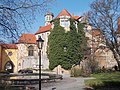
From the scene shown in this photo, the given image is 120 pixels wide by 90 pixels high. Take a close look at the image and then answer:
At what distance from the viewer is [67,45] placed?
53188 mm

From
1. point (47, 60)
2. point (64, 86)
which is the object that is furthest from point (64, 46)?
point (64, 86)

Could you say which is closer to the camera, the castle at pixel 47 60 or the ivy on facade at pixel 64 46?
the castle at pixel 47 60

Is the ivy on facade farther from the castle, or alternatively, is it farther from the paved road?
the paved road

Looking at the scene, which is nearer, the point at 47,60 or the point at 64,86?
the point at 64,86

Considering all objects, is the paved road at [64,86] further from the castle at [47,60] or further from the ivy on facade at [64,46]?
the ivy on facade at [64,46]

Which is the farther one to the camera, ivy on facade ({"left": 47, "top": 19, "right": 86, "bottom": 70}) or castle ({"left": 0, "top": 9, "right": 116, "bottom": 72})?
ivy on facade ({"left": 47, "top": 19, "right": 86, "bottom": 70})

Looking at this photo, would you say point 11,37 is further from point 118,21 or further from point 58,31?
point 58,31

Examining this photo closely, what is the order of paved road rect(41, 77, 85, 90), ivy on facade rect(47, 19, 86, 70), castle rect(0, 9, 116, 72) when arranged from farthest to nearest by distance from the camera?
1. ivy on facade rect(47, 19, 86, 70)
2. castle rect(0, 9, 116, 72)
3. paved road rect(41, 77, 85, 90)

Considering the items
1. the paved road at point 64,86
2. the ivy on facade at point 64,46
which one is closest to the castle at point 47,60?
the ivy on facade at point 64,46

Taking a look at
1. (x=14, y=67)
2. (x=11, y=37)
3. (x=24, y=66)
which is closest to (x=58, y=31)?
(x=24, y=66)

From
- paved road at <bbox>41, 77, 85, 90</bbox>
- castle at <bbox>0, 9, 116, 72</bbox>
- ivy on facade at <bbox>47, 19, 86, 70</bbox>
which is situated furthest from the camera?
ivy on facade at <bbox>47, 19, 86, 70</bbox>

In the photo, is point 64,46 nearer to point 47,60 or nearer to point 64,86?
point 47,60

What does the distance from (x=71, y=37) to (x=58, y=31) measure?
3.18 metres

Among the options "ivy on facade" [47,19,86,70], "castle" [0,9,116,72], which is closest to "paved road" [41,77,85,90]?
"castle" [0,9,116,72]
